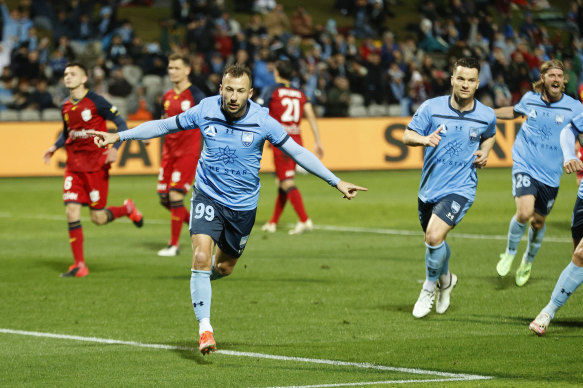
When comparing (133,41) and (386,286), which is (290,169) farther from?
(133,41)

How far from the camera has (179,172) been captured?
13.1 metres

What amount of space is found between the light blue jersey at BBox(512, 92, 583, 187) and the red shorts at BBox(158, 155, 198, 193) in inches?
174

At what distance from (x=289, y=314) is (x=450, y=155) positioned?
2069 mm

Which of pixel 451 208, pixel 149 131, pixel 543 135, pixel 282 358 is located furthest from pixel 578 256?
pixel 149 131

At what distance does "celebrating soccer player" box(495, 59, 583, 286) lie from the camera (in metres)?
10.6

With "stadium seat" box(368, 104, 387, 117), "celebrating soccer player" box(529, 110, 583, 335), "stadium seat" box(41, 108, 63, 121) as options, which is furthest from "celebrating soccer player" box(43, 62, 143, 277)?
"stadium seat" box(368, 104, 387, 117)

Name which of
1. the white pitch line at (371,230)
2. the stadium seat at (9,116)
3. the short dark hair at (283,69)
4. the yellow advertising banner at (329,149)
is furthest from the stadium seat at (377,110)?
the short dark hair at (283,69)

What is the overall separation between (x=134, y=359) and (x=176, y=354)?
340mm

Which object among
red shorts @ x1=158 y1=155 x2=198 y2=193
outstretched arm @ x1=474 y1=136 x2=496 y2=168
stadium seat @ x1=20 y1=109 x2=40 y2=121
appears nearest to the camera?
outstretched arm @ x1=474 y1=136 x2=496 y2=168

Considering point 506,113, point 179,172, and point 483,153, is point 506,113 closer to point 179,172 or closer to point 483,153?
point 483,153

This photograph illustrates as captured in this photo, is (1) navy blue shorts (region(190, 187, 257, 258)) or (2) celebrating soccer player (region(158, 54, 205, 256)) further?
(2) celebrating soccer player (region(158, 54, 205, 256))

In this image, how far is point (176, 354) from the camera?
24.7 ft

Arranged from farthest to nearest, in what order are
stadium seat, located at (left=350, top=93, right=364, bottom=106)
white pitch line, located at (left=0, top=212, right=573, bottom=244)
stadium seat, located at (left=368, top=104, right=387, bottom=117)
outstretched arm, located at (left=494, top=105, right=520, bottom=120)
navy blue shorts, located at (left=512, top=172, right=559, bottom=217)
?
stadium seat, located at (left=350, top=93, right=364, bottom=106)
stadium seat, located at (left=368, top=104, right=387, bottom=117)
white pitch line, located at (left=0, top=212, right=573, bottom=244)
navy blue shorts, located at (left=512, top=172, right=559, bottom=217)
outstretched arm, located at (left=494, top=105, right=520, bottom=120)

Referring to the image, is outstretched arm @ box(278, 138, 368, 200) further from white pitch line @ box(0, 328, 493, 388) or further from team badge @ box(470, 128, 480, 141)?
team badge @ box(470, 128, 480, 141)
